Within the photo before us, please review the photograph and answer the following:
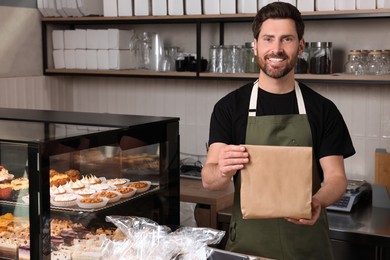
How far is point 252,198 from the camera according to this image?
1846 millimetres

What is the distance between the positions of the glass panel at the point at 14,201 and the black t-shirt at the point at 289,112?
671 millimetres

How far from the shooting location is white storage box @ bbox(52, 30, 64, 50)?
446cm

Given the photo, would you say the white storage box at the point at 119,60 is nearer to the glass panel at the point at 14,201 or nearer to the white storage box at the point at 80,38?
the white storage box at the point at 80,38

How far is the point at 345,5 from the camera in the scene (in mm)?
3469

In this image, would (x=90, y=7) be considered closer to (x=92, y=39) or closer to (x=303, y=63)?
(x=92, y=39)

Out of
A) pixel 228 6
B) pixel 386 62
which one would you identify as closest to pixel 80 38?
pixel 228 6

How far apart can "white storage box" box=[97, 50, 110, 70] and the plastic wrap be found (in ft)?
8.37

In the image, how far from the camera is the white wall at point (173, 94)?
3.76 meters

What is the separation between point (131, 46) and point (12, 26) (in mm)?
763

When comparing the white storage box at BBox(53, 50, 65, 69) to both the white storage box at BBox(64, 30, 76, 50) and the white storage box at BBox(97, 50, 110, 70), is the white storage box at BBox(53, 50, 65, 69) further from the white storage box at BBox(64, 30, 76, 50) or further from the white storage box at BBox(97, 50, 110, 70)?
the white storage box at BBox(97, 50, 110, 70)

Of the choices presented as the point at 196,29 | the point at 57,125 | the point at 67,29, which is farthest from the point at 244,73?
the point at 57,125

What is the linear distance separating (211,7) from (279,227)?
6.23 ft

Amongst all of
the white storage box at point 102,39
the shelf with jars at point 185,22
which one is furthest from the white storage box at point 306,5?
the white storage box at point 102,39

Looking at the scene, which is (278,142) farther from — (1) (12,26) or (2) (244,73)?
(1) (12,26)
